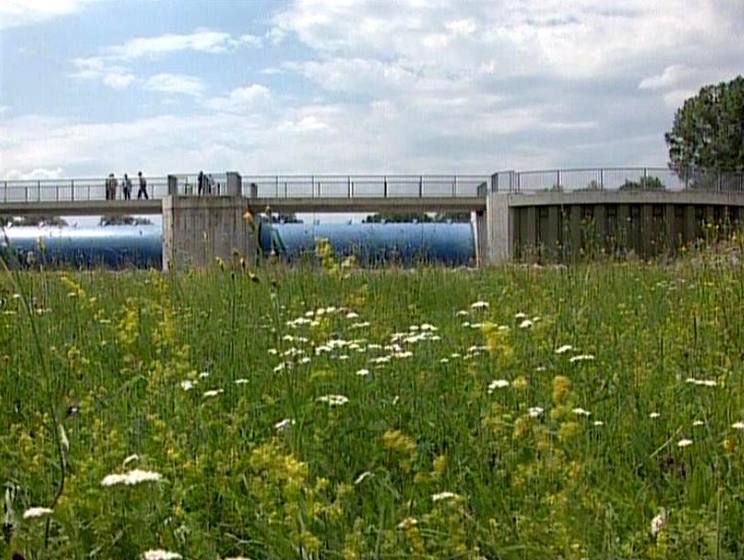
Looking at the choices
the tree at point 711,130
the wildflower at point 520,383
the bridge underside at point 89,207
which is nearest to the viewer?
the wildflower at point 520,383

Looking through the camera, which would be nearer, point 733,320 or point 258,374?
point 258,374

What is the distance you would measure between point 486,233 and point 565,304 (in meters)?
27.0

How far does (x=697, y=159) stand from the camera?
212 ft

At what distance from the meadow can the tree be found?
199ft

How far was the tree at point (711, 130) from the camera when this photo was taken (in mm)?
61500

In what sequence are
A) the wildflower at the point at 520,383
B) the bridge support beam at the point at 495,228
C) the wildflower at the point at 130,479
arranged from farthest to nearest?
the bridge support beam at the point at 495,228, the wildflower at the point at 520,383, the wildflower at the point at 130,479

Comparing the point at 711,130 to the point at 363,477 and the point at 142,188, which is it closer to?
the point at 142,188

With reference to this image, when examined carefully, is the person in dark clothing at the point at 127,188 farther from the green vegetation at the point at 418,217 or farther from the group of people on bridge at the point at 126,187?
the green vegetation at the point at 418,217

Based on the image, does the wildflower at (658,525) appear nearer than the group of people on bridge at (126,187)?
Yes

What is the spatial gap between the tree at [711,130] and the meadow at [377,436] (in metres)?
60.7

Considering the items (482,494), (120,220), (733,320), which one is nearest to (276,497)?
(482,494)

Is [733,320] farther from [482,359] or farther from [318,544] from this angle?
[318,544]

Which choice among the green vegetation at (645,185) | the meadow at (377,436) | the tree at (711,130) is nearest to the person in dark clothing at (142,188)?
the green vegetation at (645,185)

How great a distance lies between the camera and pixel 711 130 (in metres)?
63.5
